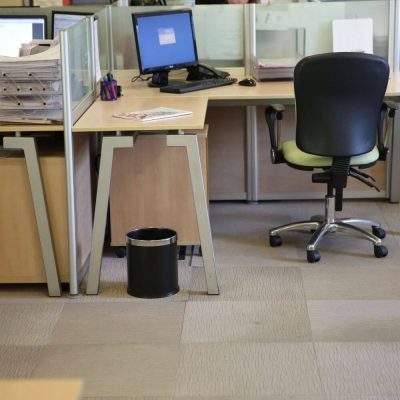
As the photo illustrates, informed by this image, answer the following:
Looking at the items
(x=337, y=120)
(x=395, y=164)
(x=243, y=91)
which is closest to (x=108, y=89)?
(x=243, y=91)

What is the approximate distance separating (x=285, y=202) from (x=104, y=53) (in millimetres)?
1431

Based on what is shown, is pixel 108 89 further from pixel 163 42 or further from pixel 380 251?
pixel 380 251

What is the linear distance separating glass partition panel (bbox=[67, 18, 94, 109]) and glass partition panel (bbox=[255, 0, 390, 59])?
1.24 m

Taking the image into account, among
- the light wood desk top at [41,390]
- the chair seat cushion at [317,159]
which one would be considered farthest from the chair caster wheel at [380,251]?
the light wood desk top at [41,390]

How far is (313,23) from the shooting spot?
5.29 metres

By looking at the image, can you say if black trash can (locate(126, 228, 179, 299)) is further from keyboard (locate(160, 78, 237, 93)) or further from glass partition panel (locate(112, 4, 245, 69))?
glass partition panel (locate(112, 4, 245, 69))

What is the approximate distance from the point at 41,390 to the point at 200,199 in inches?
86.7

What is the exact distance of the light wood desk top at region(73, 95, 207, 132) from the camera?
391 cm

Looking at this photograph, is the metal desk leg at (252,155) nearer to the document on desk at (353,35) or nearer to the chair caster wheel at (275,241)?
the document on desk at (353,35)

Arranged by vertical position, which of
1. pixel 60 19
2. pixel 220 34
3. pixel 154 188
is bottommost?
pixel 154 188

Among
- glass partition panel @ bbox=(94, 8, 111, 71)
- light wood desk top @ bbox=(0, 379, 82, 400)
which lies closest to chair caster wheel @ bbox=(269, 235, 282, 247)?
glass partition panel @ bbox=(94, 8, 111, 71)

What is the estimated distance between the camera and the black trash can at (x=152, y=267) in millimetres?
3973

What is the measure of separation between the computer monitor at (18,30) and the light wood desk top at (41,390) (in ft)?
11.2

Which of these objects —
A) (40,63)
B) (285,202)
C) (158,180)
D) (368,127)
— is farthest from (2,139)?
(285,202)
